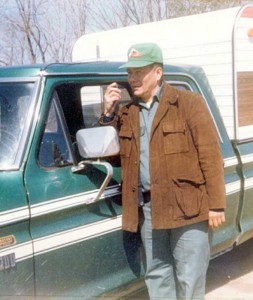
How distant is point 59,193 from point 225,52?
2.10 m

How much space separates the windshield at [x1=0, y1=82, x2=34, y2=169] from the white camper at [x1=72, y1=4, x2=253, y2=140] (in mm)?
1921

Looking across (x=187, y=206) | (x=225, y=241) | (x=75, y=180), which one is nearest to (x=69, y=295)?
(x=75, y=180)

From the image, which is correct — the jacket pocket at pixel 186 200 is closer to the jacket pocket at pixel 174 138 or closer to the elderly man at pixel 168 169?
the elderly man at pixel 168 169

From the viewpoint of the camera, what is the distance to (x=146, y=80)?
289cm

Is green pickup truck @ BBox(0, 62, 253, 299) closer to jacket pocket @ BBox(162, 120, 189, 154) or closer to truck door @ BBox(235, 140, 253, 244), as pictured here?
jacket pocket @ BBox(162, 120, 189, 154)

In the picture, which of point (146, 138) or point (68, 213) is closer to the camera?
point (68, 213)

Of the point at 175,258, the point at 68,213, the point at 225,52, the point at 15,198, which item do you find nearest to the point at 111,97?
the point at 68,213

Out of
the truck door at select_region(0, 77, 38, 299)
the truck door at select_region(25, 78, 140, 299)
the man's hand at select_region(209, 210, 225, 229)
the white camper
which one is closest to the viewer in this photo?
the truck door at select_region(0, 77, 38, 299)

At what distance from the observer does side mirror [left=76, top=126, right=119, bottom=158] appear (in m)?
2.71

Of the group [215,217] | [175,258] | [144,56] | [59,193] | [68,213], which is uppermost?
[144,56]

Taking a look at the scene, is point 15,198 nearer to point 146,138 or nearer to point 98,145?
point 98,145

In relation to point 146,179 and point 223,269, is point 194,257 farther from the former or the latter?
point 223,269

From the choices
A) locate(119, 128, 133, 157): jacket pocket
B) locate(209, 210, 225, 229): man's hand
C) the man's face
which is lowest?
locate(209, 210, 225, 229): man's hand

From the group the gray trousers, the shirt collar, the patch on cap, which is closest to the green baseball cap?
the patch on cap
